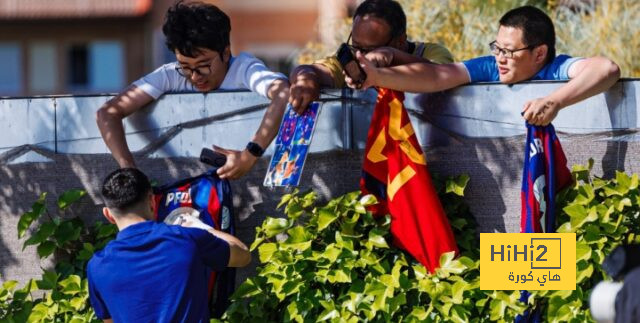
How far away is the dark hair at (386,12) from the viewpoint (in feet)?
19.5

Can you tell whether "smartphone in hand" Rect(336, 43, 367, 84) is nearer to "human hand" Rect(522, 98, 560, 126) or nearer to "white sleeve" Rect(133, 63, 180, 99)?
"human hand" Rect(522, 98, 560, 126)

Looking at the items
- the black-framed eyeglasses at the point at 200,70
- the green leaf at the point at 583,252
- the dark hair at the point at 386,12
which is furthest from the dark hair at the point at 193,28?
A: the green leaf at the point at 583,252

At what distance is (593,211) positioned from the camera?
5586mm

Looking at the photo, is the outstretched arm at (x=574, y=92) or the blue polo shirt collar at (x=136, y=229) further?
the outstretched arm at (x=574, y=92)

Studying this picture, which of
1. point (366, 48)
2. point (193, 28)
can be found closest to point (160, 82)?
point (193, 28)

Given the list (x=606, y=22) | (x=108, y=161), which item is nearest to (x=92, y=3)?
(x=606, y=22)

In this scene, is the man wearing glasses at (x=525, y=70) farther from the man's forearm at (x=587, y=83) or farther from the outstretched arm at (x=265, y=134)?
the outstretched arm at (x=265, y=134)

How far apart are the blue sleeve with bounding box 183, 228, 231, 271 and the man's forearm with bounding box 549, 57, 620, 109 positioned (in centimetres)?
150

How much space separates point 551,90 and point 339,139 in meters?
0.99

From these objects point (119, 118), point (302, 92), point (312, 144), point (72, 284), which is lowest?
point (72, 284)

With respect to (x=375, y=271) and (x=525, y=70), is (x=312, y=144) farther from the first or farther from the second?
(x=525, y=70)

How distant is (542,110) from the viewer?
18.3ft

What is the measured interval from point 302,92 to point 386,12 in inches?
22.0

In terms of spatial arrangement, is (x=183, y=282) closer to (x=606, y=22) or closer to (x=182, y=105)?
(x=182, y=105)
